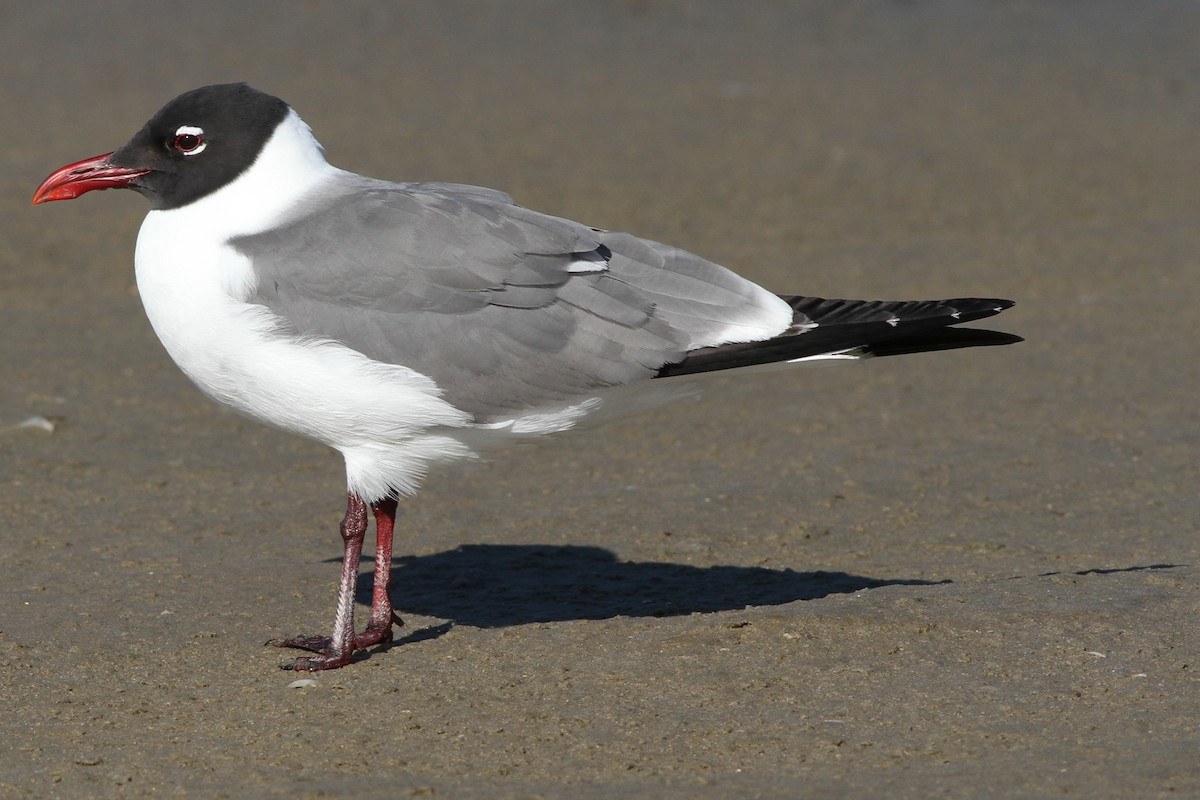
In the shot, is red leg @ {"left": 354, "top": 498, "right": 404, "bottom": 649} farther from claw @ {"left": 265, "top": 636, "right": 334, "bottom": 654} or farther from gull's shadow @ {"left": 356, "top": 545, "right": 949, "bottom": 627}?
gull's shadow @ {"left": 356, "top": 545, "right": 949, "bottom": 627}

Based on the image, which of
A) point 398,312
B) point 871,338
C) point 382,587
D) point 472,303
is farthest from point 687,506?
point 398,312

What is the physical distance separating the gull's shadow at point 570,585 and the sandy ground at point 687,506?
0.08 feet

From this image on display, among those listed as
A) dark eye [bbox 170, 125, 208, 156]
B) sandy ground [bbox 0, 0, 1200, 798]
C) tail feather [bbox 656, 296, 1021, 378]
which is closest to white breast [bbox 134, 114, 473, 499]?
dark eye [bbox 170, 125, 208, 156]

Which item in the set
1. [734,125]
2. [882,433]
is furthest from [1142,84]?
[882,433]

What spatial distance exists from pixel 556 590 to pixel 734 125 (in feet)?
27.6

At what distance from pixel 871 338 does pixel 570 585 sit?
1.66m

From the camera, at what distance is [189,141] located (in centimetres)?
530

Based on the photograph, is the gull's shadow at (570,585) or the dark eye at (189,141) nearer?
the dark eye at (189,141)

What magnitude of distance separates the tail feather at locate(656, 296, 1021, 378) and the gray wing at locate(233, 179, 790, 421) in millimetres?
74

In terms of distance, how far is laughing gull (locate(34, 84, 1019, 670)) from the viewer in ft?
16.3

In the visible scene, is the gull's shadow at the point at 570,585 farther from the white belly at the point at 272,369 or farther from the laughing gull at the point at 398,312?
the white belly at the point at 272,369

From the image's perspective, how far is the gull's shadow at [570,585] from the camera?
5.78m

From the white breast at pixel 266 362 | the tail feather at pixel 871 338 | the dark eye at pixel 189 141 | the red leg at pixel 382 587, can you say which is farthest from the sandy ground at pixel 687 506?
the dark eye at pixel 189 141

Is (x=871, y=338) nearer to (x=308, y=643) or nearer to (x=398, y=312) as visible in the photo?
(x=398, y=312)
